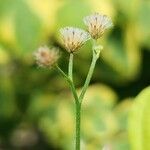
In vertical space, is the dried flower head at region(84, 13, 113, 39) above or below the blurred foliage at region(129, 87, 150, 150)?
above

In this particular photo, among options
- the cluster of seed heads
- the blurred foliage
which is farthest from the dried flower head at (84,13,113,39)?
the blurred foliage

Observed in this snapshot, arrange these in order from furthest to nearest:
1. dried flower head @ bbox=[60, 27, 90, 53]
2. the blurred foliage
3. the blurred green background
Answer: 1. the blurred green background
2. the blurred foliage
3. dried flower head @ bbox=[60, 27, 90, 53]

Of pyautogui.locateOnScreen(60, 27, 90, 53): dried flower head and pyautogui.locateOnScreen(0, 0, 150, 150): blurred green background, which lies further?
pyautogui.locateOnScreen(0, 0, 150, 150): blurred green background

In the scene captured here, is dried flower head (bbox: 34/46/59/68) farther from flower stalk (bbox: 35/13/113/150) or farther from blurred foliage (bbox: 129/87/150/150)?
blurred foliage (bbox: 129/87/150/150)

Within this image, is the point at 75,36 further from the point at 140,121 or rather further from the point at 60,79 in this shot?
the point at 60,79

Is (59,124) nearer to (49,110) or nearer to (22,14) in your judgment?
(49,110)

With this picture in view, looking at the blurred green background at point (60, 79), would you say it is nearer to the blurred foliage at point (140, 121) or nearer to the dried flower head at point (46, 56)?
the blurred foliage at point (140, 121)

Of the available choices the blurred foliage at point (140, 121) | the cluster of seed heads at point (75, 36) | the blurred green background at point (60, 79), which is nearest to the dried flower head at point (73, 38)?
the cluster of seed heads at point (75, 36)
